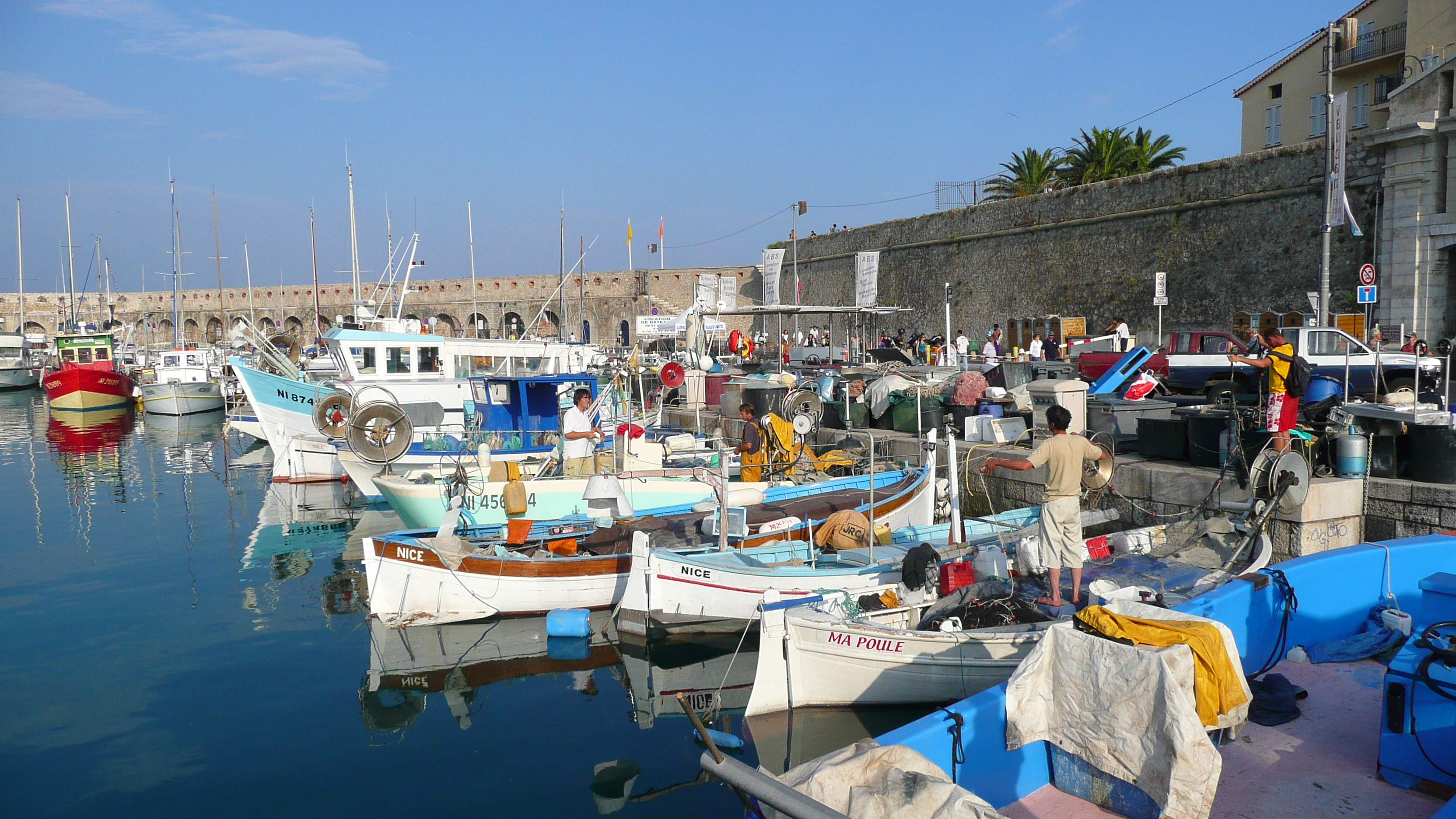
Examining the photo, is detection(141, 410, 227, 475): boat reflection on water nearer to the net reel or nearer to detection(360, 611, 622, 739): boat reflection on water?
the net reel

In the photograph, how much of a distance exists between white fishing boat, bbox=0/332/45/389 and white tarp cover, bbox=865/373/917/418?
1925 inches

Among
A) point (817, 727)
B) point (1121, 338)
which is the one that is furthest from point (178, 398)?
point (817, 727)

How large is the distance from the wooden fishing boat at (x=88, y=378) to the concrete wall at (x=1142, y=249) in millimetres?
31771

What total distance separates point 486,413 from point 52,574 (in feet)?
20.7

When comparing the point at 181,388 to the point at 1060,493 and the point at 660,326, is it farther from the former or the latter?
the point at 1060,493

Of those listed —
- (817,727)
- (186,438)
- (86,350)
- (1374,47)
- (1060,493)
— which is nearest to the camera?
(1060,493)

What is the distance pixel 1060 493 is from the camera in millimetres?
6004

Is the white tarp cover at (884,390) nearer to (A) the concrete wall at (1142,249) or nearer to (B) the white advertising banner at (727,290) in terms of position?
(B) the white advertising banner at (727,290)

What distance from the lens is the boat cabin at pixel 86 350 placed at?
38938mm

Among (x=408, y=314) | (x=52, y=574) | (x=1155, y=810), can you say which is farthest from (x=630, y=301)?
(x=1155, y=810)

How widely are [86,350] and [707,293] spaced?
1235 inches

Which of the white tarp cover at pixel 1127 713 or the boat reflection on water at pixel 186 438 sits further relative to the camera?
the boat reflection on water at pixel 186 438

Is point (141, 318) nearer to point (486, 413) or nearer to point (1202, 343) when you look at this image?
point (486, 413)

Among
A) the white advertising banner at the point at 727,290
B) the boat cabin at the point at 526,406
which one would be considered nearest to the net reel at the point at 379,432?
the boat cabin at the point at 526,406
